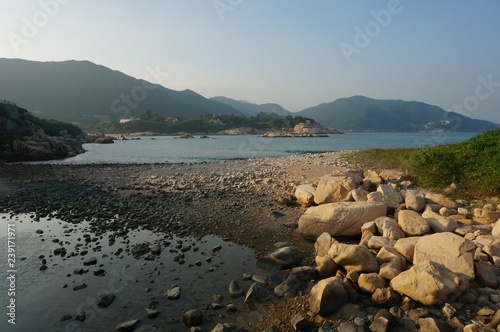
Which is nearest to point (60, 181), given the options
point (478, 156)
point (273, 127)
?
point (478, 156)

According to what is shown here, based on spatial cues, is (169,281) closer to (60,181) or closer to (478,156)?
(478,156)

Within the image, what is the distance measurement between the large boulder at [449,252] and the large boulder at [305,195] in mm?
6723

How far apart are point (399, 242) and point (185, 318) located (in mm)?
6301

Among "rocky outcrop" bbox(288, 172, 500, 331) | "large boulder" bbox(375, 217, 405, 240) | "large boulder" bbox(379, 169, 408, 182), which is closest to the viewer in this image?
"rocky outcrop" bbox(288, 172, 500, 331)

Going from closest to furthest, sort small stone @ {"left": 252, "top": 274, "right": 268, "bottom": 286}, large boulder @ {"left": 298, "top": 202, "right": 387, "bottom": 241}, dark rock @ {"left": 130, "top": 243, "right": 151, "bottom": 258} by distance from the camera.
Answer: small stone @ {"left": 252, "top": 274, "right": 268, "bottom": 286} < dark rock @ {"left": 130, "top": 243, "right": 151, "bottom": 258} < large boulder @ {"left": 298, "top": 202, "right": 387, "bottom": 241}

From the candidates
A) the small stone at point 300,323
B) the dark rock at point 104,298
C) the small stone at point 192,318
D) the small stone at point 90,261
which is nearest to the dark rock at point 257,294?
the small stone at point 300,323

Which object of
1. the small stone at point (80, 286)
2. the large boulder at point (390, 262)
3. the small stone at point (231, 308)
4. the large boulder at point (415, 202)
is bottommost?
Result: the small stone at point (231, 308)

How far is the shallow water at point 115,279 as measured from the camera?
6350mm

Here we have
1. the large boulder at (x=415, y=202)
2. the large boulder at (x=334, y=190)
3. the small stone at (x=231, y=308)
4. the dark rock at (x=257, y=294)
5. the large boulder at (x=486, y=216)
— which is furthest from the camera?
the large boulder at (x=334, y=190)

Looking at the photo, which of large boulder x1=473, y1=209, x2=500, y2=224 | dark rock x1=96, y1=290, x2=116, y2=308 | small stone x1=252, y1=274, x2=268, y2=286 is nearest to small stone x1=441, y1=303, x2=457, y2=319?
small stone x1=252, y1=274, x2=268, y2=286

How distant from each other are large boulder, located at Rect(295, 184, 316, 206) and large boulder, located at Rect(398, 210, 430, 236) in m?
4.88

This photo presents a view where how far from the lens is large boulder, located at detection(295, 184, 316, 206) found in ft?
47.2

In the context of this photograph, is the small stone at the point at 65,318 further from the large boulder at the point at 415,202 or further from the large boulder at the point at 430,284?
the large boulder at the point at 415,202

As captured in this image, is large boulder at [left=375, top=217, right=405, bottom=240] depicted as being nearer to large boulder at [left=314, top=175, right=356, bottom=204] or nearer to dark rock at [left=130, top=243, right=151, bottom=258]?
large boulder at [left=314, top=175, right=356, bottom=204]
